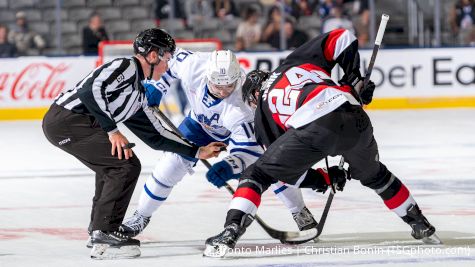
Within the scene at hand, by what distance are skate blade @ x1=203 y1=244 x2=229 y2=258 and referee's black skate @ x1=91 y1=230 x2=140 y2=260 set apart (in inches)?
13.4

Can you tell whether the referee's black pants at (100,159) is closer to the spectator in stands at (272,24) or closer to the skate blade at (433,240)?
the skate blade at (433,240)

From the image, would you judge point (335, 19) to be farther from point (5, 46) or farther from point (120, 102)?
point (120, 102)

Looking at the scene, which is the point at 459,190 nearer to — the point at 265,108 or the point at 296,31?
the point at 265,108

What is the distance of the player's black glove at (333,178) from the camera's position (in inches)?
211

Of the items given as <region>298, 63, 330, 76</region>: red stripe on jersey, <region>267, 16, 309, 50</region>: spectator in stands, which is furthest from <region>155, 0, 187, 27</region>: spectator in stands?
<region>298, 63, 330, 76</region>: red stripe on jersey

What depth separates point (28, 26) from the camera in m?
13.8

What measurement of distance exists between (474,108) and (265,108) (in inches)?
335

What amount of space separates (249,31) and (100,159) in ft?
28.5

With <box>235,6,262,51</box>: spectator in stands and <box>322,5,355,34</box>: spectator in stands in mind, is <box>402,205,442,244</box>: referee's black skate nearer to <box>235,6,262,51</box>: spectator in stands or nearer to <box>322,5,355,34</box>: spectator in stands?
<box>235,6,262,51</box>: spectator in stands

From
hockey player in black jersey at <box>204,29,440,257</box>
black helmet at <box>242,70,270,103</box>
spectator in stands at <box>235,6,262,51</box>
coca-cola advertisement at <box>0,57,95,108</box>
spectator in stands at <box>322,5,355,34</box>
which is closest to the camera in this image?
hockey player in black jersey at <box>204,29,440,257</box>

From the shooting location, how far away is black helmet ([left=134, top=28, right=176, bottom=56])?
526 centimetres

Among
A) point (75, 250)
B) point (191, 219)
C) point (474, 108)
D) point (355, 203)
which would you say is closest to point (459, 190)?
point (355, 203)

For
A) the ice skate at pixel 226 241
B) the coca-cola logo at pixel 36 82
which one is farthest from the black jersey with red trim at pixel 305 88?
the coca-cola logo at pixel 36 82

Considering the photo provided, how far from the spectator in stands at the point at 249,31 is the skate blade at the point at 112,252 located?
857 cm
